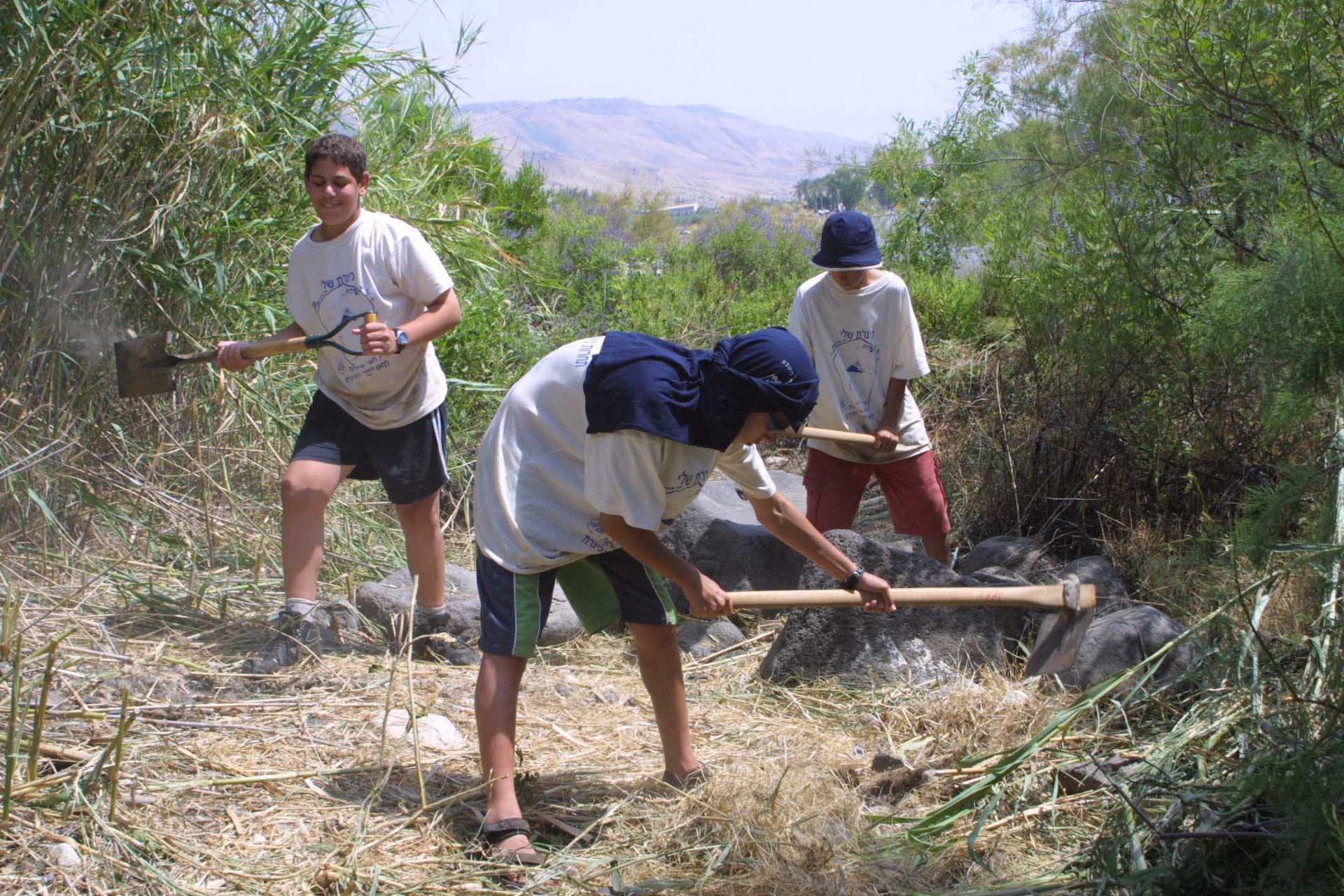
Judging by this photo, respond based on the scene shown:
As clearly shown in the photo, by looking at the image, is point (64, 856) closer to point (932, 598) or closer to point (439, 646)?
point (439, 646)

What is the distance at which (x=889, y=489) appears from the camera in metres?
4.77

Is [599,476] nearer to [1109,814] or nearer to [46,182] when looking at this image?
[1109,814]

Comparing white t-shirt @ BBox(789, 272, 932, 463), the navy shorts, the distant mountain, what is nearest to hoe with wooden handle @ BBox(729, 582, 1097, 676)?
white t-shirt @ BBox(789, 272, 932, 463)

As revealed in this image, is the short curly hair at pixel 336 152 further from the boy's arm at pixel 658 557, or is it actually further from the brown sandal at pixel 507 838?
the brown sandal at pixel 507 838

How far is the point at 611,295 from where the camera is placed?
862 cm

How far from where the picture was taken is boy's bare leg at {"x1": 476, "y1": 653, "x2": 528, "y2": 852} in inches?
115

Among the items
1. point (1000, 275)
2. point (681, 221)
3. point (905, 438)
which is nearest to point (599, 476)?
point (905, 438)

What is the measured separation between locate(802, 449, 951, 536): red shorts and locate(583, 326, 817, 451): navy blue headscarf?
2004 millimetres

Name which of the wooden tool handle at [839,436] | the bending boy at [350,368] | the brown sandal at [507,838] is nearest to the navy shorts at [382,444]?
the bending boy at [350,368]

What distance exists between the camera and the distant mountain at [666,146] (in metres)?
90.4

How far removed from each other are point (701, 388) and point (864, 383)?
6.46 ft

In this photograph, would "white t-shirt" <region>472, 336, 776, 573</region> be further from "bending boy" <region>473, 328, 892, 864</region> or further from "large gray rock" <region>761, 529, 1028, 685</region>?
"large gray rock" <region>761, 529, 1028, 685</region>

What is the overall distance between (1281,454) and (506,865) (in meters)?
3.60

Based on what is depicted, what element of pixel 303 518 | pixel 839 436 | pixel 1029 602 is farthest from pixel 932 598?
pixel 303 518
